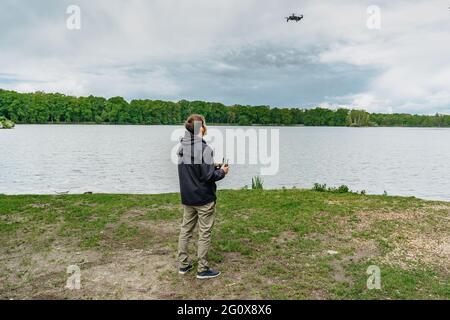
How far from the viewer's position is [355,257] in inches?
324

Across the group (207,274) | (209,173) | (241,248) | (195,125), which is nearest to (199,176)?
(209,173)

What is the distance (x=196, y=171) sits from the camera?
6570 millimetres

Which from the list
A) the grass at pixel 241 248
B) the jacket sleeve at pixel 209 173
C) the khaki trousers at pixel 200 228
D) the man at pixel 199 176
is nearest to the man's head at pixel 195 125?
the man at pixel 199 176

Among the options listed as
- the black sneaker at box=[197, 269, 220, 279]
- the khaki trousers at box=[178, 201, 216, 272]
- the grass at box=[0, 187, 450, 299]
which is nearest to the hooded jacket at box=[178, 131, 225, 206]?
the khaki trousers at box=[178, 201, 216, 272]

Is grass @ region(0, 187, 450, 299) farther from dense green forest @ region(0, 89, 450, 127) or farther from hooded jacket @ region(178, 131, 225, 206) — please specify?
dense green forest @ region(0, 89, 450, 127)

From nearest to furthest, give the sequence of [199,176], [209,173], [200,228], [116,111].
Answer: [209,173]
[199,176]
[200,228]
[116,111]

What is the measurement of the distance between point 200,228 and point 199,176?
0.95 metres

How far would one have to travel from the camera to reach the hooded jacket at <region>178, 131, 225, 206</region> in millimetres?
6480

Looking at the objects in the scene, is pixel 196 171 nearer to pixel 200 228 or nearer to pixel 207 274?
pixel 200 228

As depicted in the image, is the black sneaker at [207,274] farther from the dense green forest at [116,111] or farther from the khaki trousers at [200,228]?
the dense green forest at [116,111]

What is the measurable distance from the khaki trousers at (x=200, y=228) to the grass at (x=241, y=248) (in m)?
0.39

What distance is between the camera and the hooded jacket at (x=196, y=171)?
21.3ft
